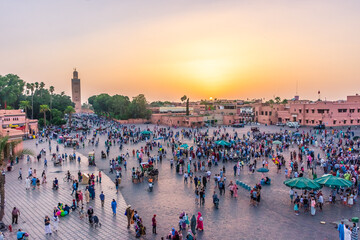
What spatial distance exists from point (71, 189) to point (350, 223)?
1524cm

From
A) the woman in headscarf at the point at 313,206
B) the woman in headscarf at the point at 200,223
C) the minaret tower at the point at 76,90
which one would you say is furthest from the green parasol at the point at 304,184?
the minaret tower at the point at 76,90

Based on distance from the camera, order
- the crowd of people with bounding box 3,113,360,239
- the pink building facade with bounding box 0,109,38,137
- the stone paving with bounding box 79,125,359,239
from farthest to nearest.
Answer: the pink building facade with bounding box 0,109,38,137 < the crowd of people with bounding box 3,113,360,239 < the stone paving with bounding box 79,125,359,239

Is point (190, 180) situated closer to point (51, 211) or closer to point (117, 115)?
point (51, 211)

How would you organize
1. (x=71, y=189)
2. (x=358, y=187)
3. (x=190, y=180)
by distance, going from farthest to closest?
1. (x=190, y=180)
2. (x=71, y=189)
3. (x=358, y=187)

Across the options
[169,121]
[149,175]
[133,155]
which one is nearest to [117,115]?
[169,121]

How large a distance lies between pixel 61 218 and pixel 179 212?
5649 millimetres

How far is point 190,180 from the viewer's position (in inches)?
732

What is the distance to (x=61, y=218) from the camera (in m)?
12.7

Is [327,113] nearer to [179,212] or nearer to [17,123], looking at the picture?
[179,212]

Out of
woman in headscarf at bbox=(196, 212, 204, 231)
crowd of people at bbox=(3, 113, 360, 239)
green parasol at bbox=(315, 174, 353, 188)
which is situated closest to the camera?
woman in headscarf at bbox=(196, 212, 204, 231)

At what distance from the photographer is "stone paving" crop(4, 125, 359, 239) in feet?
36.3

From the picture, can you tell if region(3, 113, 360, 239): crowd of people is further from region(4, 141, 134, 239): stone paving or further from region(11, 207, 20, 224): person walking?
region(11, 207, 20, 224): person walking

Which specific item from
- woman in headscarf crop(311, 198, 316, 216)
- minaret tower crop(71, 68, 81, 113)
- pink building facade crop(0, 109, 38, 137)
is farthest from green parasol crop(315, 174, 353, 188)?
minaret tower crop(71, 68, 81, 113)

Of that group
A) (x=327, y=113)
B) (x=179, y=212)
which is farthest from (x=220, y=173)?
(x=327, y=113)
